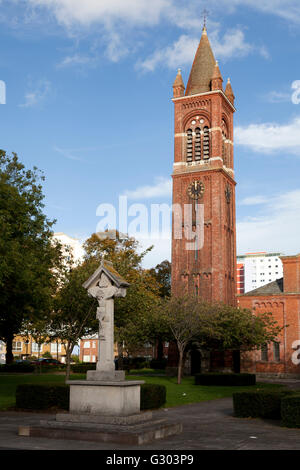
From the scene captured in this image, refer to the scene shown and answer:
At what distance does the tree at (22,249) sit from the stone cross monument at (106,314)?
6.36 metres

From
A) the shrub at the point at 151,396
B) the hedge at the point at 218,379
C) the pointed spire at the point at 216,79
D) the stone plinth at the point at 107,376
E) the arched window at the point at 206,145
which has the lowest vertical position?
the hedge at the point at 218,379

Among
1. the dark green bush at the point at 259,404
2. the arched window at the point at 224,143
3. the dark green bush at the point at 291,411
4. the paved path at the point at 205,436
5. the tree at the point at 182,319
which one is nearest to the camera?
the paved path at the point at 205,436

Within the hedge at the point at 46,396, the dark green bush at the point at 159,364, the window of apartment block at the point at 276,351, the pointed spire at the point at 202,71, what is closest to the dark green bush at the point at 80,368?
the dark green bush at the point at 159,364

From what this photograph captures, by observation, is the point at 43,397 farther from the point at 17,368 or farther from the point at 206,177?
the point at 206,177

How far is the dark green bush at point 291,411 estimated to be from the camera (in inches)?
530

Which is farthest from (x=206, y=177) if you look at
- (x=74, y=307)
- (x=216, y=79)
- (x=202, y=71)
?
(x=74, y=307)

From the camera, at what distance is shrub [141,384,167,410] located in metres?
17.5

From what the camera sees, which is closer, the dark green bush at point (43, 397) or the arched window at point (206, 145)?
the dark green bush at point (43, 397)

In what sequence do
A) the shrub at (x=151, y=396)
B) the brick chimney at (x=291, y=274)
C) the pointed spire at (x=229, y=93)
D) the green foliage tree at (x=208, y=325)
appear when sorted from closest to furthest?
1. the shrub at (x=151, y=396)
2. the green foliage tree at (x=208, y=325)
3. the brick chimney at (x=291, y=274)
4. the pointed spire at (x=229, y=93)

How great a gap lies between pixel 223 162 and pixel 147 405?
4297 centimetres

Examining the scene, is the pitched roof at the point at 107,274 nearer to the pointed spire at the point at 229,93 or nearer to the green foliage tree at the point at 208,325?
the green foliage tree at the point at 208,325

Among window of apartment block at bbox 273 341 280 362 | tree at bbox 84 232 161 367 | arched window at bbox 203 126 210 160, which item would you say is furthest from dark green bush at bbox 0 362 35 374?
arched window at bbox 203 126 210 160

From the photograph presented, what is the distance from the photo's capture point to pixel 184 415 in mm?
16938

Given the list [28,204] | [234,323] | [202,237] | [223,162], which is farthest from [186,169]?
[28,204]
